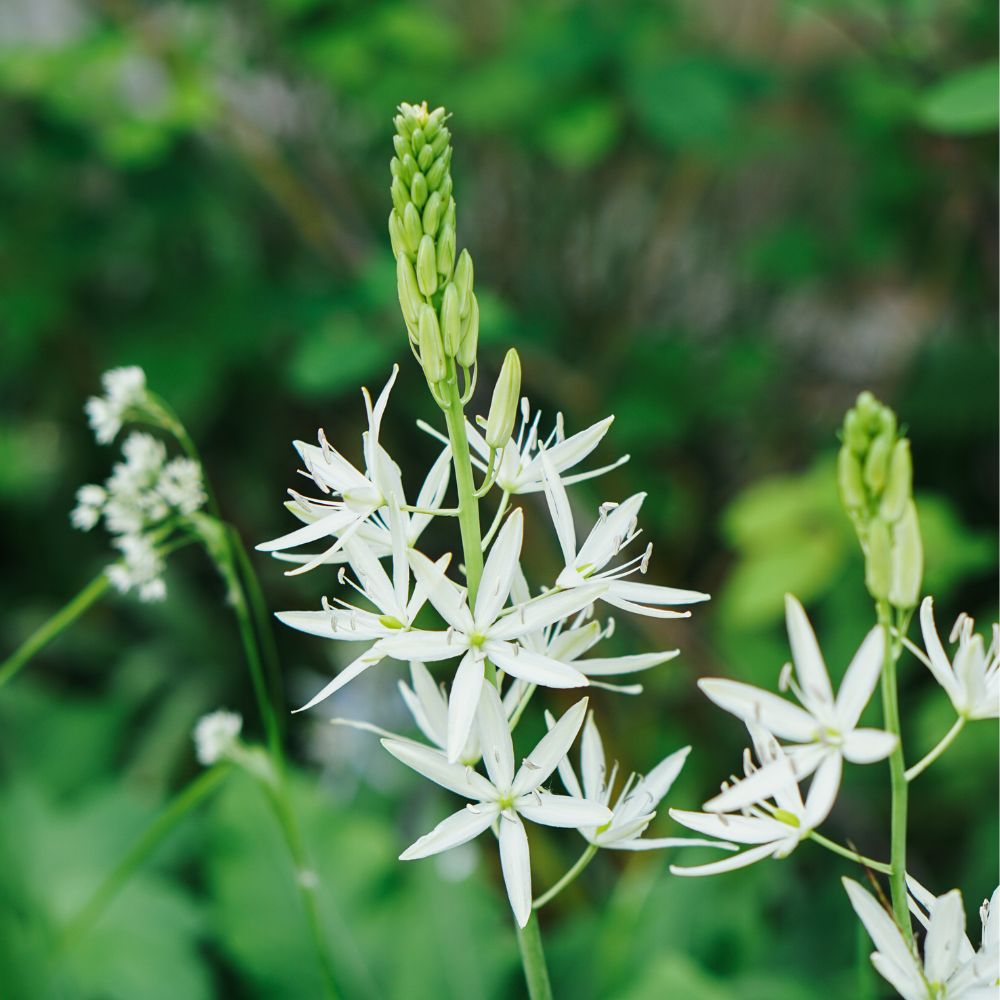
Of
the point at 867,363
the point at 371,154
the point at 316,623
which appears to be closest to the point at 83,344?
the point at 371,154

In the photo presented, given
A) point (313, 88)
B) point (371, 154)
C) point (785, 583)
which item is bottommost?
point (785, 583)

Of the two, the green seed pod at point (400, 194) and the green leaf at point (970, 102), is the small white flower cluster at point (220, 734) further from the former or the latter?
the green leaf at point (970, 102)

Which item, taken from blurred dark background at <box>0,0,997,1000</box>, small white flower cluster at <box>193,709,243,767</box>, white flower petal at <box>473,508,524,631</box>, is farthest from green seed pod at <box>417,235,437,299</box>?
blurred dark background at <box>0,0,997,1000</box>

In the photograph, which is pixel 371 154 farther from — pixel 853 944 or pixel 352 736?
pixel 853 944

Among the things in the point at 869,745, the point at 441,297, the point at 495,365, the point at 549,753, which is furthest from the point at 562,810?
the point at 495,365

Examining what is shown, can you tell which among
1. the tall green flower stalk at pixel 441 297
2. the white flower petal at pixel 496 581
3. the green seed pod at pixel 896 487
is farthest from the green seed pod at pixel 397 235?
the green seed pod at pixel 896 487
